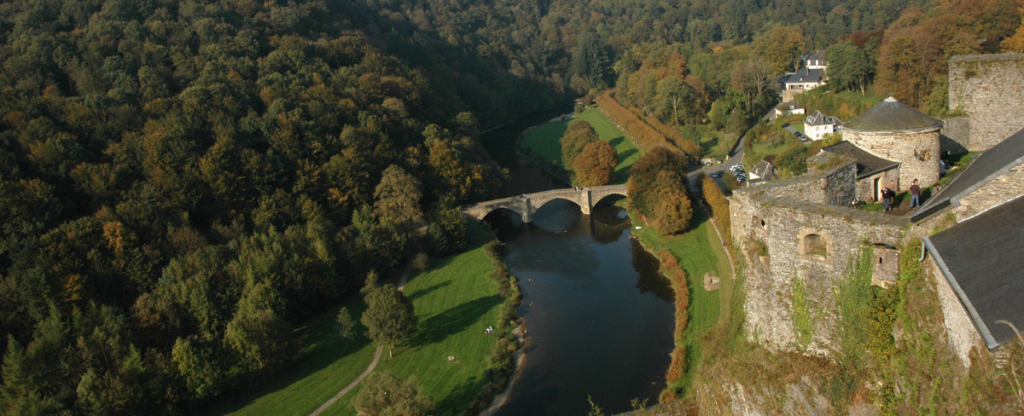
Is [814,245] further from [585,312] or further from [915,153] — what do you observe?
[585,312]

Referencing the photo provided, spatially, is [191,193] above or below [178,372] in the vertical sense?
above

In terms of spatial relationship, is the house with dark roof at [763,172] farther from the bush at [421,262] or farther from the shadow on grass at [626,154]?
the bush at [421,262]

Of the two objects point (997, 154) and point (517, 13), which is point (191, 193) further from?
point (517, 13)

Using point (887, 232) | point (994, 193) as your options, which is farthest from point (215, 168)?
point (994, 193)

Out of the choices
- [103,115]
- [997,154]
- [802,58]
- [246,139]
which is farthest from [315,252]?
[802,58]

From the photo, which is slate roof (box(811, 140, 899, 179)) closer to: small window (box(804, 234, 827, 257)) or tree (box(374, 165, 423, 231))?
small window (box(804, 234, 827, 257))

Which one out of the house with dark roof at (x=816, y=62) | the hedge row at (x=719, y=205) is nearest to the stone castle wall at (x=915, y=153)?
the hedge row at (x=719, y=205)
